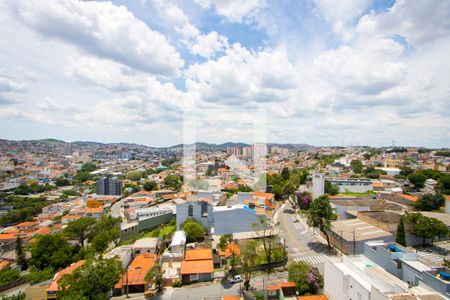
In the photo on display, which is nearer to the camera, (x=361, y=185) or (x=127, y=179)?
(x=361, y=185)

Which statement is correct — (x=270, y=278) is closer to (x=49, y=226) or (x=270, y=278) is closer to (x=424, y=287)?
(x=424, y=287)

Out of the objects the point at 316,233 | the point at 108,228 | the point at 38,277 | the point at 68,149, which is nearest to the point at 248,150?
the point at 316,233

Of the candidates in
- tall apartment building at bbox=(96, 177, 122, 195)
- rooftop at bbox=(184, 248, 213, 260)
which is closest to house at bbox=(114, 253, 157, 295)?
rooftop at bbox=(184, 248, 213, 260)

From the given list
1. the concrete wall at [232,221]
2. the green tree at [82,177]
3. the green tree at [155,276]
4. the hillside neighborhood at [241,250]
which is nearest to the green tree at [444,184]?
the hillside neighborhood at [241,250]

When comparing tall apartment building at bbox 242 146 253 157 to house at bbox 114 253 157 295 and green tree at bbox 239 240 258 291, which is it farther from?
house at bbox 114 253 157 295

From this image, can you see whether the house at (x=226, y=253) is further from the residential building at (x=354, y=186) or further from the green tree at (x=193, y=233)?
the residential building at (x=354, y=186)

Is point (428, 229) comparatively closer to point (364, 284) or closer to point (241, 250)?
point (364, 284)

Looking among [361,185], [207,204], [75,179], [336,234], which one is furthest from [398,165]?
[75,179]
